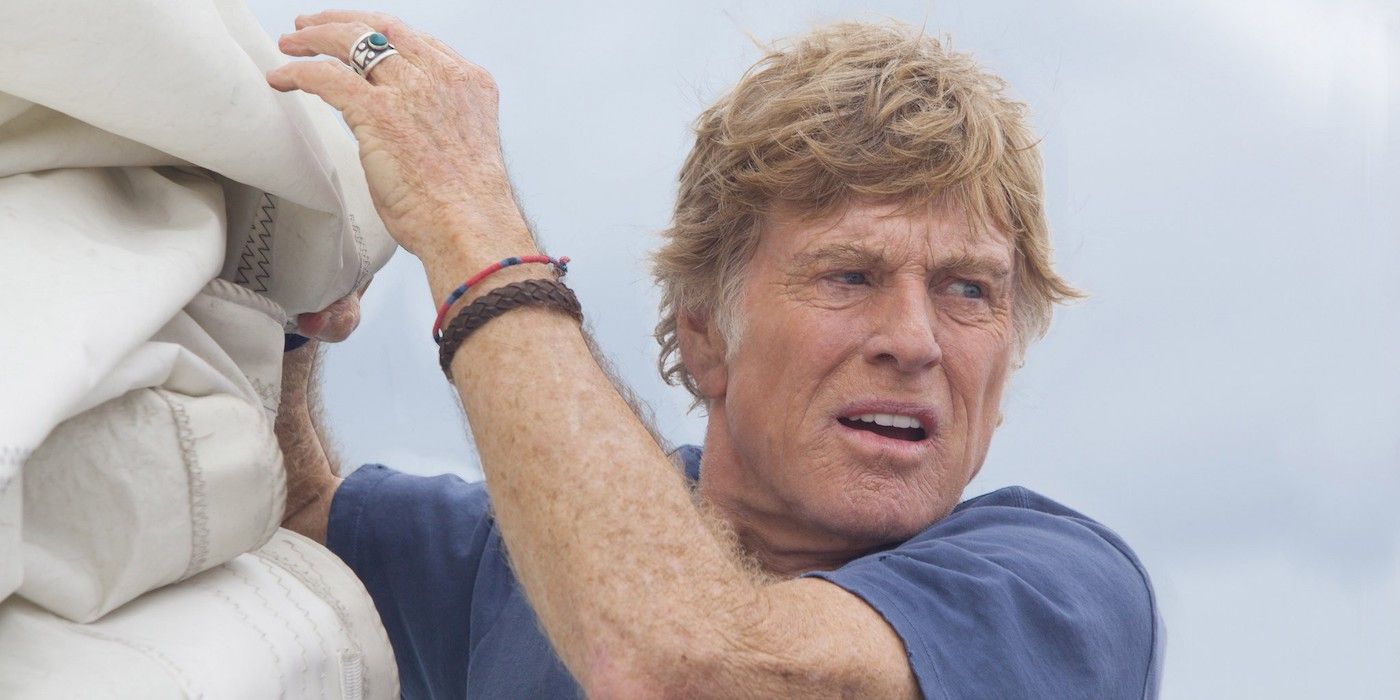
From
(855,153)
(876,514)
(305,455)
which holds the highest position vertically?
(855,153)

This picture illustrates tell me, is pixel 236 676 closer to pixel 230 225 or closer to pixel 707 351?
pixel 230 225

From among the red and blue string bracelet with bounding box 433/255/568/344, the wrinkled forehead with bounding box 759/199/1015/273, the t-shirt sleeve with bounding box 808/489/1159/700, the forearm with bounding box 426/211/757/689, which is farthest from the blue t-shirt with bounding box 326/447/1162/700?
the red and blue string bracelet with bounding box 433/255/568/344

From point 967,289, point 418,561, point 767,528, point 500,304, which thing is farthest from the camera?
point 418,561

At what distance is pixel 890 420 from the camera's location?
178 centimetres

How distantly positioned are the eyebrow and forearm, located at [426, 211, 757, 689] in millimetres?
511

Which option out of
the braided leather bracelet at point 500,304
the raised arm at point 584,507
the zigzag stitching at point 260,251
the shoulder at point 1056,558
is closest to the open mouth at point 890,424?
the shoulder at point 1056,558

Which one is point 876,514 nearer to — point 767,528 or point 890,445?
point 890,445

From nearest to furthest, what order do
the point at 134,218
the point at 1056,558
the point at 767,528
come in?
the point at 134,218
the point at 1056,558
the point at 767,528

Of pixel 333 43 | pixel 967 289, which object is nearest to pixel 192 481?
pixel 333 43

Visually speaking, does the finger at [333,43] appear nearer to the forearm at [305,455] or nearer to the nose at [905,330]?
the forearm at [305,455]

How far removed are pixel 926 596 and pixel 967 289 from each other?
0.54 m

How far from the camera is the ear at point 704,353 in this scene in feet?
6.63

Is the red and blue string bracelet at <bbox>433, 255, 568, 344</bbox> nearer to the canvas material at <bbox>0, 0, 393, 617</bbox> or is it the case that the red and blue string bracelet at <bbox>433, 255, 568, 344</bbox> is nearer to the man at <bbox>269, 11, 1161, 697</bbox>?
the man at <bbox>269, 11, 1161, 697</bbox>

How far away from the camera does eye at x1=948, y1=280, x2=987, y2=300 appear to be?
1.80 meters
